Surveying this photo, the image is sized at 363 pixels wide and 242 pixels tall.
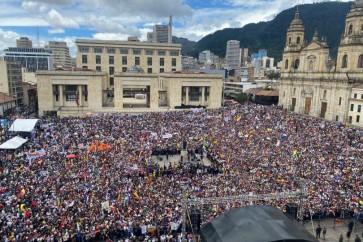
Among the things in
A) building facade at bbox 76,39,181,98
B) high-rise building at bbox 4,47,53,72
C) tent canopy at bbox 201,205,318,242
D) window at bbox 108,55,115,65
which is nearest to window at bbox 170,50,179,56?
building facade at bbox 76,39,181,98

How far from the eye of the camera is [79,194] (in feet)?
67.2

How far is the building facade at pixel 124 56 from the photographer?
71188mm

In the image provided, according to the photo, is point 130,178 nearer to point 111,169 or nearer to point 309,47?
point 111,169

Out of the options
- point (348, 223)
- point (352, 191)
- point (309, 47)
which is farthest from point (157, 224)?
point (309, 47)

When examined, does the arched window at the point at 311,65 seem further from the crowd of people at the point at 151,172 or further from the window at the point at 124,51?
the window at the point at 124,51

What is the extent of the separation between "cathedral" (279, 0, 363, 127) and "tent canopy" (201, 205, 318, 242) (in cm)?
3730

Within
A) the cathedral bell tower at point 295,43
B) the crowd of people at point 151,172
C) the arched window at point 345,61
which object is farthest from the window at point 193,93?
the arched window at point 345,61

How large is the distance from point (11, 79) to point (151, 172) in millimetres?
52415

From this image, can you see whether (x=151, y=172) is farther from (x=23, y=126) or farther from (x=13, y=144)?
(x=23, y=126)

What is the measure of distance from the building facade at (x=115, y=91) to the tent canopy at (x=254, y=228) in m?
41.4

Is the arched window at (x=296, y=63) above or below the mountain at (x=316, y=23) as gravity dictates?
below

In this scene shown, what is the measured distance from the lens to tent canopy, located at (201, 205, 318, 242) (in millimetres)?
9914

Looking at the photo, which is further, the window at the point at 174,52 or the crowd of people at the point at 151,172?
the window at the point at 174,52

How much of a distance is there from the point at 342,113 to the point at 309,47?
13464mm
